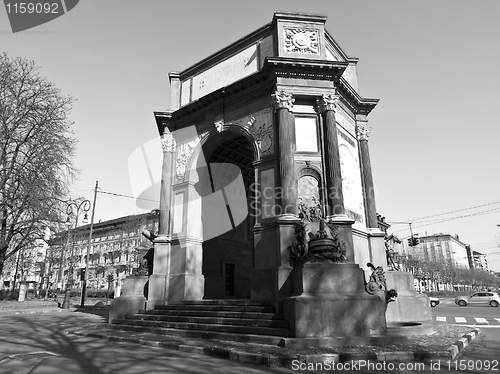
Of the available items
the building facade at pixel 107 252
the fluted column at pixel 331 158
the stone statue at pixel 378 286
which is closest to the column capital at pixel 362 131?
the fluted column at pixel 331 158

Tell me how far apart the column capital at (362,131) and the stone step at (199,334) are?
1160cm

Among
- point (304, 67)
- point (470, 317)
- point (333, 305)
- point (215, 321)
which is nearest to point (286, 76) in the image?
point (304, 67)

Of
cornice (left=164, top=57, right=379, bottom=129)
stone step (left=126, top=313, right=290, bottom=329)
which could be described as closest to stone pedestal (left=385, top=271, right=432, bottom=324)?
stone step (left=126, top=313, right=290, bottom=329)

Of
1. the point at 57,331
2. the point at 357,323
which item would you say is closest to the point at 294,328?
the point at 357,323

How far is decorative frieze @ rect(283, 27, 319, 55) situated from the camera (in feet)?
51.6

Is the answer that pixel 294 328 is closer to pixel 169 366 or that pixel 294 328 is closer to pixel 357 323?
pixel 357 323

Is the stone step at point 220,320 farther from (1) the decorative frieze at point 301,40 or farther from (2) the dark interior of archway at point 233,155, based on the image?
(1) the decorative frieze at point 301,40

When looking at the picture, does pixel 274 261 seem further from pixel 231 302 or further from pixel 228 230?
pixel 228 230

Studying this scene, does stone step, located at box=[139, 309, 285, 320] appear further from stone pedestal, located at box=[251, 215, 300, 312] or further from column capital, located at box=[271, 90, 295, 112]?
column capital, located at box=[271, 90, 295, 112]

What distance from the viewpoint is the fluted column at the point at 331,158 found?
44.5 feet

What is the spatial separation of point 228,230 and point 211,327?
29.8ft

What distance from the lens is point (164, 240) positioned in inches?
661

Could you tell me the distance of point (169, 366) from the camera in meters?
7.32

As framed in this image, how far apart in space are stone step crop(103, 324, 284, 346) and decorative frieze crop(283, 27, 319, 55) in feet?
38.3
